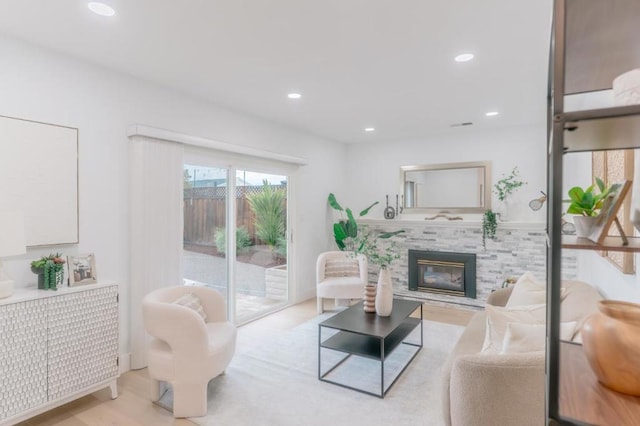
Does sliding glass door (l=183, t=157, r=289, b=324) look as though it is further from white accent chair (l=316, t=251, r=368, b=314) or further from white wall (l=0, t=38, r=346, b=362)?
white accent chair (l=316, t=251, r=368, b=314)

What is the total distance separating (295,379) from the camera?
2930 millimetres

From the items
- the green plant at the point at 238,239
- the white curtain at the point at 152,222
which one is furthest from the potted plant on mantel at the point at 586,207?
the green plant at the point at 238,239

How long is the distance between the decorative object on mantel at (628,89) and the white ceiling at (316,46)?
4.80ft

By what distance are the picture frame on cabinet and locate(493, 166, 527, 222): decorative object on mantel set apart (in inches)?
196

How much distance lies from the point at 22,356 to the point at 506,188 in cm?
548

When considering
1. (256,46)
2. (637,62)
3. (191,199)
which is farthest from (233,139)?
(637,62)

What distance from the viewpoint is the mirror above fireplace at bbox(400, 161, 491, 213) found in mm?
5184

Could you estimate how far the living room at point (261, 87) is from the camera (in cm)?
220

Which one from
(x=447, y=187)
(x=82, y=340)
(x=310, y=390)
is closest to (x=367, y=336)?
(x=310, y=390)

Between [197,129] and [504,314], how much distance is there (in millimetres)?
3287

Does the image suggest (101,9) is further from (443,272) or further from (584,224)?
(443,272)

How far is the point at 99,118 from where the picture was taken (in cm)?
293

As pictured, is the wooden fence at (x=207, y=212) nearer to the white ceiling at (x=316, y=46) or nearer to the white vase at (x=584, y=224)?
the white ceiling at (x=316, y=46)

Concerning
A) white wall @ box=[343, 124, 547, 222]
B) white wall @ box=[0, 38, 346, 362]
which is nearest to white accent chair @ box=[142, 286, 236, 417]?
white wall @ box=[0, 38, 346, 362]
